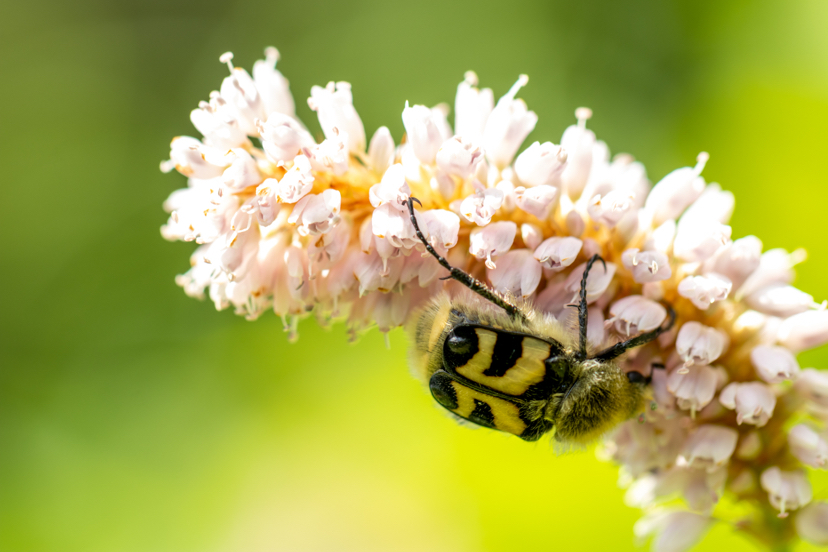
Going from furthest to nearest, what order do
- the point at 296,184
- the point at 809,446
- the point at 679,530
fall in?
the point at 679,530 → the point at 809,446 → the point at 296,184

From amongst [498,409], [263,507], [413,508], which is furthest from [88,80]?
[498,409]

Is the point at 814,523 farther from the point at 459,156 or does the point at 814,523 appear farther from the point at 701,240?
the point at 459,156

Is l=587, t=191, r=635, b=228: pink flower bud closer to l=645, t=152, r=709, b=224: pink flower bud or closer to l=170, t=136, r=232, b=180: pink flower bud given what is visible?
l=645, t=152, r=709, b=224: pink flower bud

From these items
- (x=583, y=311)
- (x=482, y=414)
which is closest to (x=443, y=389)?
(x=482, y=414)

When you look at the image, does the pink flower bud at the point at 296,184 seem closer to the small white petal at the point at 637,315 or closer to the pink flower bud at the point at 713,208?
the small white petal at the point at 637,315

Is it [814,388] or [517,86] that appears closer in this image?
[814,388]

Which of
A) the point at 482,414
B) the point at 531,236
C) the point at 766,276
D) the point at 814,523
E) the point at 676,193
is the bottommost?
the point at 482,414
